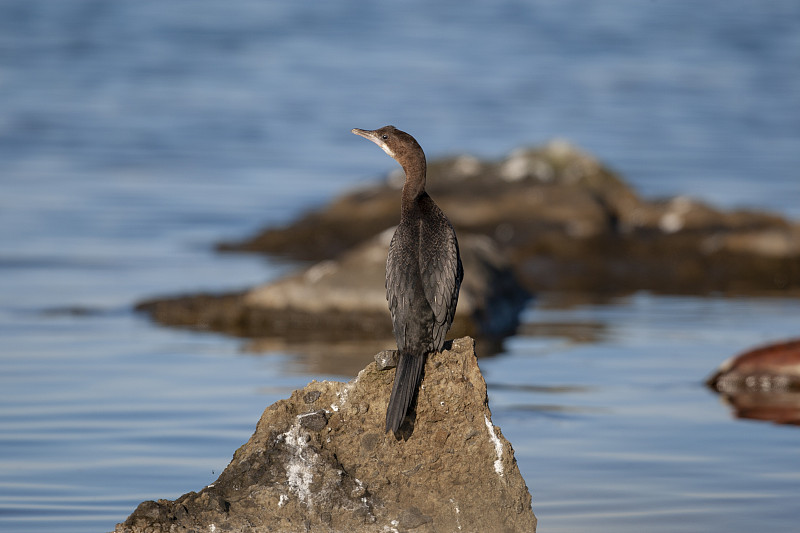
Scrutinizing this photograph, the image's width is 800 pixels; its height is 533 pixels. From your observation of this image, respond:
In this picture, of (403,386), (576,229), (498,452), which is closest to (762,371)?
(498,452)

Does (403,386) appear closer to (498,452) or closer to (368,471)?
(368,471)

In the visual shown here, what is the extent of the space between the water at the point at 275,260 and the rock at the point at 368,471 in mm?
1250

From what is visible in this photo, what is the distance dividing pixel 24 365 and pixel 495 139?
21948 mm

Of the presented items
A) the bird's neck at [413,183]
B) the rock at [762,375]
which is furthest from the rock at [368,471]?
the rock at [762,375]

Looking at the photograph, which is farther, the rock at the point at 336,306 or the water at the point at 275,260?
the rock at the point at 336,306

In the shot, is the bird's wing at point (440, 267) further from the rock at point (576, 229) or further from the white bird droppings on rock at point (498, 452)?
the rock at point (576, 229)

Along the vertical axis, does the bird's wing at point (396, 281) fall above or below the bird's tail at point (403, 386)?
above

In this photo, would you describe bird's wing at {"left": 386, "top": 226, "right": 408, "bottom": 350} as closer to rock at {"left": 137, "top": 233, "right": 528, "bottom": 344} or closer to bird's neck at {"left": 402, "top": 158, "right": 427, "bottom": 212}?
bird's neck at {"left": 402, "top": 158, "right": 427, "bottom": 212}

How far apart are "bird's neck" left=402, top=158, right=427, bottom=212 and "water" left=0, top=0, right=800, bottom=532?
1.80 metres

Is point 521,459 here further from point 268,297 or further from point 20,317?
point 20,317

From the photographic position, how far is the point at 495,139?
31734 millimetres

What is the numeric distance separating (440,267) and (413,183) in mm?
455

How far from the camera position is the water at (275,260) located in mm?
7828

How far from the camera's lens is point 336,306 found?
12.6m
